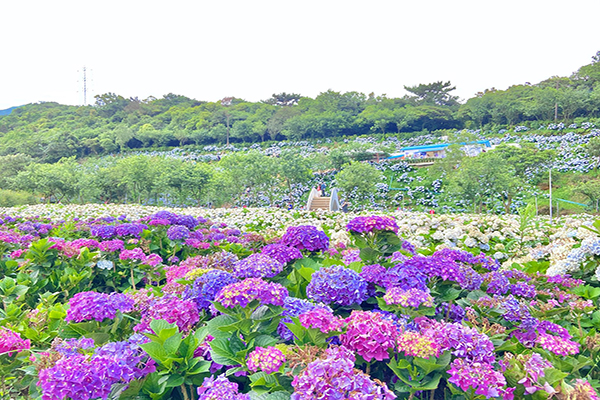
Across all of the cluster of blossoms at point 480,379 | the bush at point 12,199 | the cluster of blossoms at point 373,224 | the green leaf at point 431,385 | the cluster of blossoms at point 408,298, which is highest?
the cluster of blossoms at point 373,224

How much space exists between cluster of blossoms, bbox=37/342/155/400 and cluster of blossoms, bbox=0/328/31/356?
479 millimetres

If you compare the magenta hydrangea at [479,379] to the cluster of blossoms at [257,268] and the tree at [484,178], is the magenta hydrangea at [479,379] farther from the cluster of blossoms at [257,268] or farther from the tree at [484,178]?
the tree at [484,178]

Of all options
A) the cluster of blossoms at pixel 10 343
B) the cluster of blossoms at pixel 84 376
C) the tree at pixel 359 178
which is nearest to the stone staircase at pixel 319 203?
the tree at pixel 359 178

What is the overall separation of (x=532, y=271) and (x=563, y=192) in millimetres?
25154

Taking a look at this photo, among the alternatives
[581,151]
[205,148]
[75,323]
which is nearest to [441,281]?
[75,323]

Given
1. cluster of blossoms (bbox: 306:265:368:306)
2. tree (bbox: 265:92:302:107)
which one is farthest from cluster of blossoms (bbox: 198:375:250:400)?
tree (bbox: 265:92:302:107)

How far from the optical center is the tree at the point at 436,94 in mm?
62125

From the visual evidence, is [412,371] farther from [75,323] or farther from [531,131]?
[531,131]

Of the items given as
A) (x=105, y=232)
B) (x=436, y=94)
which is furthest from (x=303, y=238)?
(x=436, y=94)

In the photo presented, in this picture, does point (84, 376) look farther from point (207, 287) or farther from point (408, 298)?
point (408, 298)

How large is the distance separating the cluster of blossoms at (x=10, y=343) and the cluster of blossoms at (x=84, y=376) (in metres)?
0.48

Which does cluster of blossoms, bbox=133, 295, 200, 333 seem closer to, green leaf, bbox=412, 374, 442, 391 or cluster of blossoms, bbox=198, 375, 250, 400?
cluster of blossoms, bbox=198, 375, 250, 400

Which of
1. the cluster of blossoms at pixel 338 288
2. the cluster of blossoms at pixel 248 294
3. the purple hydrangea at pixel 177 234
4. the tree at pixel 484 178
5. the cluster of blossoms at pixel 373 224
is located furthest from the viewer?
the tree at pixel 484 178

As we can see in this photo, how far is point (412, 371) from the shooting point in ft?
4.03
